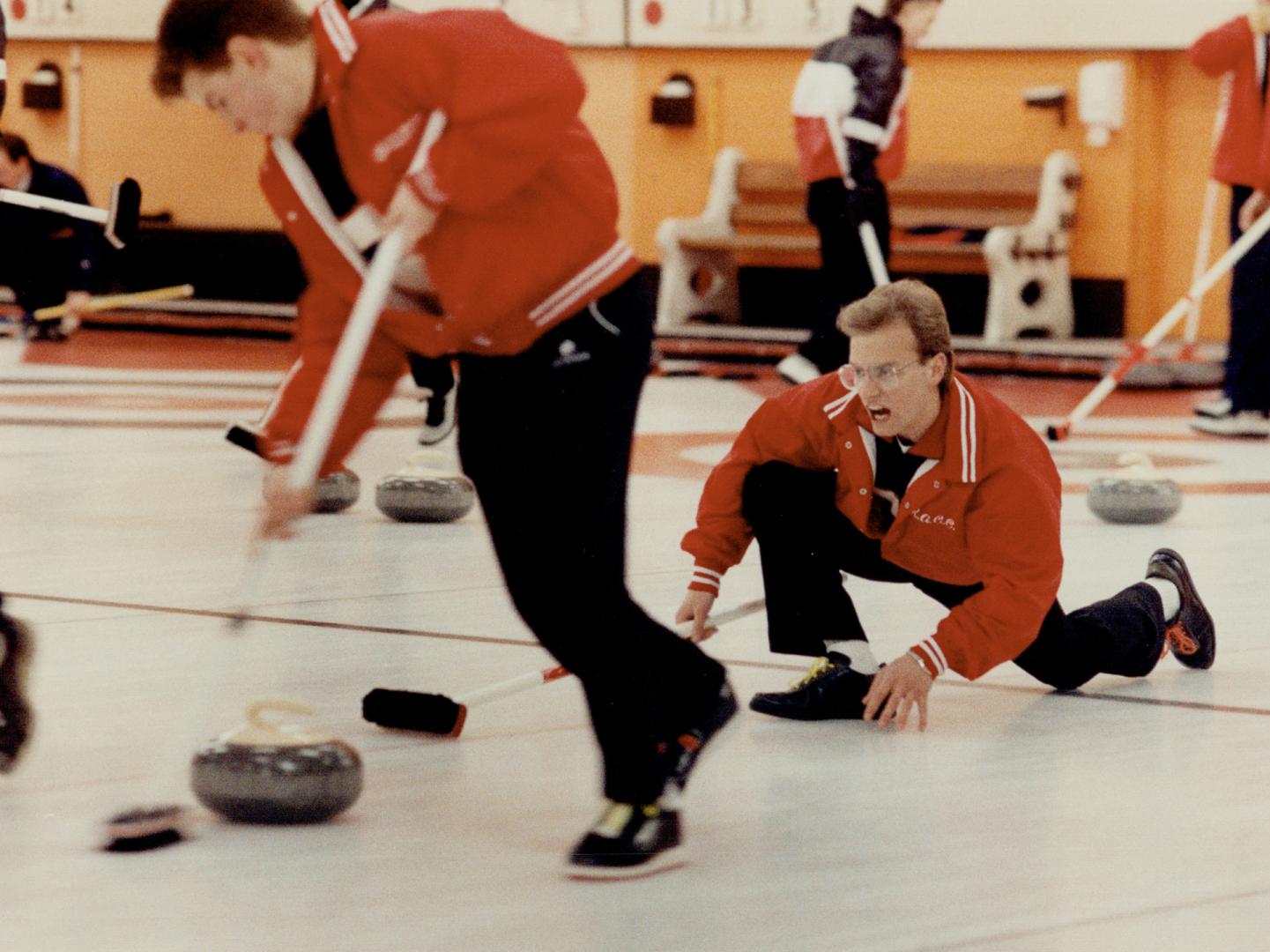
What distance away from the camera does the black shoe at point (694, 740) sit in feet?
9.86

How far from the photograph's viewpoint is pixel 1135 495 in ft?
19.8

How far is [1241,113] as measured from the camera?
855 centimetres

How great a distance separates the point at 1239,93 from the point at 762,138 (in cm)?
528

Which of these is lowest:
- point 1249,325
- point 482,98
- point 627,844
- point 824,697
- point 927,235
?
point 927,235

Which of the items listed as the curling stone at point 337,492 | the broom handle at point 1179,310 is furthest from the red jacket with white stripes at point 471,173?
the broom handle at point 1179,310

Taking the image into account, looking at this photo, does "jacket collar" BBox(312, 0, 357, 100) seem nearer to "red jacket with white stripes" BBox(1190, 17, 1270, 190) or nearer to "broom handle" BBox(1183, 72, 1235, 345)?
"broom handle" BBox(1183, 72, 1235, 345)

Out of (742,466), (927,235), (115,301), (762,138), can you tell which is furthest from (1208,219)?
(742,466)

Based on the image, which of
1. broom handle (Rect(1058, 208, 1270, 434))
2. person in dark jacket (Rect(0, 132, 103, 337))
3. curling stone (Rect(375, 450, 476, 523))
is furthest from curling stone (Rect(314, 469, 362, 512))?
person in dark jacket (Rect(0, 132, 103, 337))

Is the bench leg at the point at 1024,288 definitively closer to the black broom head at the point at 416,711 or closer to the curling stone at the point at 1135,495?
the curling stone at the point at 1135,495

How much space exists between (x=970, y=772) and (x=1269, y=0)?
18.7 ft

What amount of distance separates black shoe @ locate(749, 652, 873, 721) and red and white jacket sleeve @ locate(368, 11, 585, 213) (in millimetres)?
A: 1218

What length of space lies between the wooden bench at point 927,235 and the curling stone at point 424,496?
6742 millimetres

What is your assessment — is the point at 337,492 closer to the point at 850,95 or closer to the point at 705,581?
the point at 705,581

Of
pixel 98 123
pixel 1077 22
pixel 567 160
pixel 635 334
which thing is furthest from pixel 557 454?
pixel 98 123
